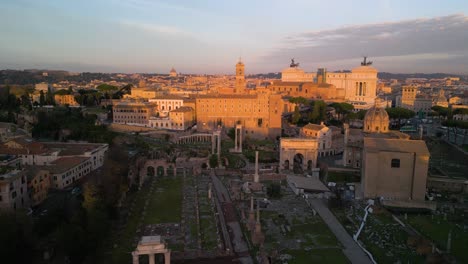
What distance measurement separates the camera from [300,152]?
39531mm

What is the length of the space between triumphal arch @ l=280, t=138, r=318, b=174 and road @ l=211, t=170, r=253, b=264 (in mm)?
8353

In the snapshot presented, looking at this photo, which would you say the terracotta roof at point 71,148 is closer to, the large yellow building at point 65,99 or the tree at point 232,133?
the tree at point 232,133

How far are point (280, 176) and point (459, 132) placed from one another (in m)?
30.1

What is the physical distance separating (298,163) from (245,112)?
17.6 meters

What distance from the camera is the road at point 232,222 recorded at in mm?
20656

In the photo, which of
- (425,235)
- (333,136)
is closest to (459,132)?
(333,136)

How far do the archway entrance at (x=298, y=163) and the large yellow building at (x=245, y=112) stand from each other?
1278 centimetres

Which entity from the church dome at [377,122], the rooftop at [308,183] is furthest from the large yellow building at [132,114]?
the church dome at [377,122]

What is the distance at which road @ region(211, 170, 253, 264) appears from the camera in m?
20.7

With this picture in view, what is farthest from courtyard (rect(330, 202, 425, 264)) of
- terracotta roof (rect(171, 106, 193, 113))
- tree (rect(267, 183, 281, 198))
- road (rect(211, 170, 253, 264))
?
terracotta roof (rect(171, 106, 193, 113))

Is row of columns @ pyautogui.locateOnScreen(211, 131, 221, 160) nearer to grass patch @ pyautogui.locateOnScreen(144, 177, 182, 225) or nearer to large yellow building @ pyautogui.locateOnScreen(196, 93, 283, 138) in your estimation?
grass patch @ pyautogui.locateOnScreen(144, 177, 182, 225)

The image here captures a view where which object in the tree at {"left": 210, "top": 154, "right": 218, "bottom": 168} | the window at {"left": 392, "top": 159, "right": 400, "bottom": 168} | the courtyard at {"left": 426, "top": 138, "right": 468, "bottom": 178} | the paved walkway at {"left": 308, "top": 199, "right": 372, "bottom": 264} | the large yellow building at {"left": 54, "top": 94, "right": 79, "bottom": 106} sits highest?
the large yellow building at {"left": 54, "top": 94, "right": 79, "bottom": 106}

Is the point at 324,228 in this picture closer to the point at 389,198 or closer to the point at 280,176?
the point at 389,198

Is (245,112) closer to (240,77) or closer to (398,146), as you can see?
(240,77)
